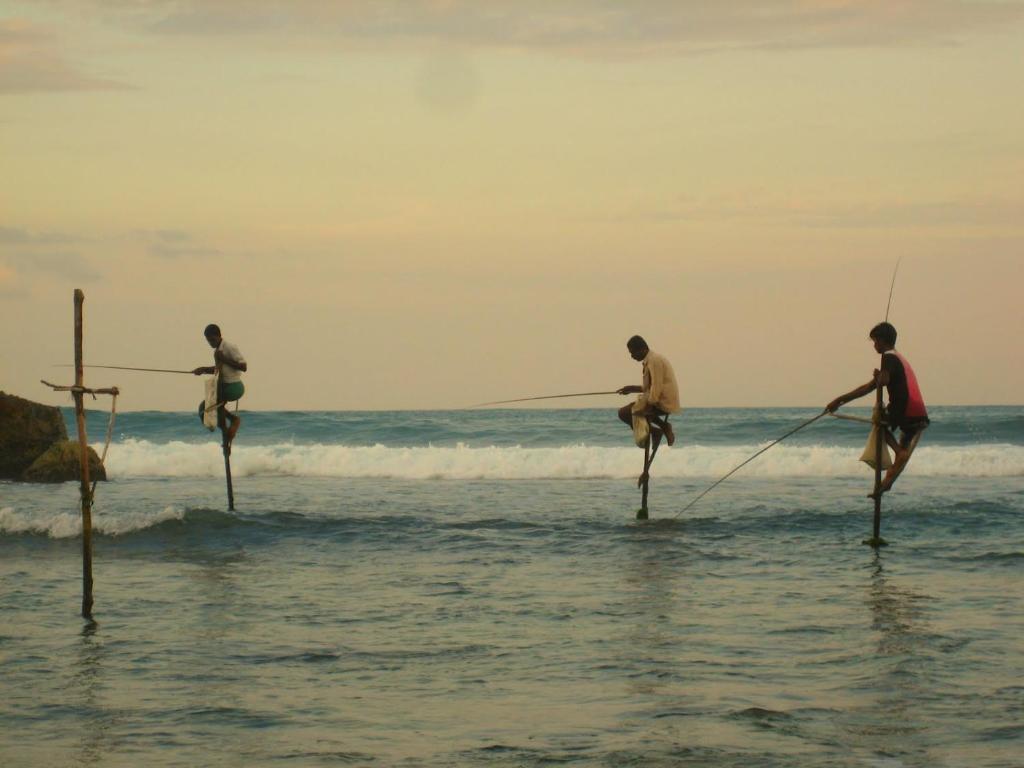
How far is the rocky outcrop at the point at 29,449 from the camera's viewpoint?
23.9 m

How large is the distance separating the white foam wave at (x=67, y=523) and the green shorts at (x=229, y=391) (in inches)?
70.8

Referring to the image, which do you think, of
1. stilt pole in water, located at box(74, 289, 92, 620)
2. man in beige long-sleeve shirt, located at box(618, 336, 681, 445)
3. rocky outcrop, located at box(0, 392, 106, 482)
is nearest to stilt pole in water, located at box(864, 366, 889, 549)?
man in beige long-sleeve shirt, located at box(618, 336, 681, 445)

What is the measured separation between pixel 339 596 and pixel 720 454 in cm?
1897

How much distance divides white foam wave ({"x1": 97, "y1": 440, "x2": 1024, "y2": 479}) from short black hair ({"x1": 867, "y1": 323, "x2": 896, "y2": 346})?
1385 cm

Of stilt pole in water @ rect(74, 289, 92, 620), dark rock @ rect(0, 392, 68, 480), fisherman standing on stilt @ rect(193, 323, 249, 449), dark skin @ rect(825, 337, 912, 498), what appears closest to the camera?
stilt pole in water @ rect(74, 289, 92, 620)

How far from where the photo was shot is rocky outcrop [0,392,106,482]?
23.9 meters

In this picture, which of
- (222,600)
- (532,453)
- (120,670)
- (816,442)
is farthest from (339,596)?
(816,442)

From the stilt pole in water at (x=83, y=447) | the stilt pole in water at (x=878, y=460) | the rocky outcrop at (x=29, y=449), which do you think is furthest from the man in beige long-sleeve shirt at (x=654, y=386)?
the rocky outcrop at (x=29, y=449)

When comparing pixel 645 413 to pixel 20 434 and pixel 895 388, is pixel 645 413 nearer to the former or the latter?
pixel 895 388

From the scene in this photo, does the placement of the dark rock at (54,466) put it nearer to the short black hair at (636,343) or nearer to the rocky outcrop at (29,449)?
the rocky outcrop at (29,449)

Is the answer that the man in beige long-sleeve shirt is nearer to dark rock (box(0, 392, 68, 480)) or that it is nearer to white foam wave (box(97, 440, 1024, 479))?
white foam wave (box(97, 440, 1024, 479))

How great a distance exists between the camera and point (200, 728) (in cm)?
705

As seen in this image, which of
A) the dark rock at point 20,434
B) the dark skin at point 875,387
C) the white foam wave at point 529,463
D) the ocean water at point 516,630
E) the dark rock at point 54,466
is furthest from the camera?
the white foam wave at point 529,463

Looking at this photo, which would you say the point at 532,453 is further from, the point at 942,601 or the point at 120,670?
the point at 120,670
